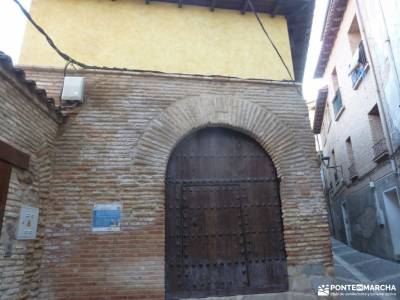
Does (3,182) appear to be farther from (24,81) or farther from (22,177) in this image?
(24,81)

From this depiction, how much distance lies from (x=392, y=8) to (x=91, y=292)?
7.05 metres

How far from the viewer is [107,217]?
395 cm

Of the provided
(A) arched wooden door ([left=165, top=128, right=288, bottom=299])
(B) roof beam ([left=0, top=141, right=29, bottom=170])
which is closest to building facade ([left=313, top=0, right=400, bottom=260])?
(A) arched wooden door ([left=165, top=128, right=288, bottom=299])

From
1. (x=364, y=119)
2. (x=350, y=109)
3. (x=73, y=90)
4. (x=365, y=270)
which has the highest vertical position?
(x=350, y=109)

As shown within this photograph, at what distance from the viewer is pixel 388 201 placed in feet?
24.7

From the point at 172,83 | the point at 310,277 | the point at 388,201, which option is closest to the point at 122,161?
the point at 172,83

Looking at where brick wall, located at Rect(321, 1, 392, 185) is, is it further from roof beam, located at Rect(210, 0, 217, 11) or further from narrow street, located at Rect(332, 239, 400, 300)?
roof beam, located at Rect(210, 0, 217, 11)

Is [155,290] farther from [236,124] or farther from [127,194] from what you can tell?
[236,124]

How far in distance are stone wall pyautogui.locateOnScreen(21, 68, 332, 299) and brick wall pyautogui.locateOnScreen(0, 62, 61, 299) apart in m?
0.17

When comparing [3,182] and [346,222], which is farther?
[346,222]

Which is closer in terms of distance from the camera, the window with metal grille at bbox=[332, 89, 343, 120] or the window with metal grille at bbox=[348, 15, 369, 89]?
the window with metal grille at bbox=[348, 15, 369, 89]

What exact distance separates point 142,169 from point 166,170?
14.3 inches

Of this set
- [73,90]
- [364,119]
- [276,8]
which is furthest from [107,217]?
[364,119]

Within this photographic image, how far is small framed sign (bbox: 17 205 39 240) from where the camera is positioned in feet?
11.2
